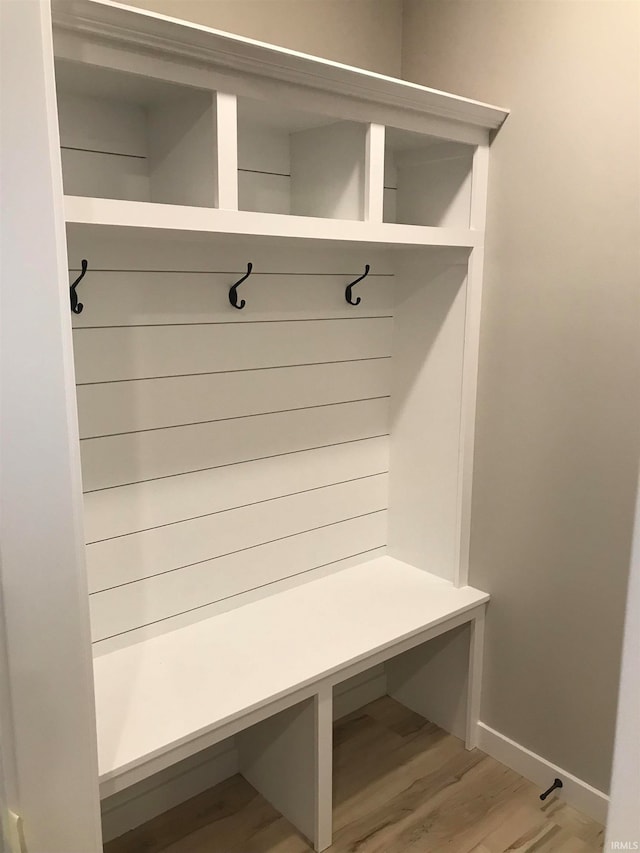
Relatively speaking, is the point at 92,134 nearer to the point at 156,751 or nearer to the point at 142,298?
the point at 142,298

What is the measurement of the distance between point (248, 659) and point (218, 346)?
2.73 feet

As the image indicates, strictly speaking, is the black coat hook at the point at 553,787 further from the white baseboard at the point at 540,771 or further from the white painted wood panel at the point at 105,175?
the white painted wood panel at the point at 105,175

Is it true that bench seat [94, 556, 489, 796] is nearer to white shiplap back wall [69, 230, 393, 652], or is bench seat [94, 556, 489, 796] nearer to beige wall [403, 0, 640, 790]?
white shiplap back wall [69, 230, 393, 652]

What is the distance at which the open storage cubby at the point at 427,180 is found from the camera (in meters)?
2.04

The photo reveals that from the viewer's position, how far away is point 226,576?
2053 millimetres

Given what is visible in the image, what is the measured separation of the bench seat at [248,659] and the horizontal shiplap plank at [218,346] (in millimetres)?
719

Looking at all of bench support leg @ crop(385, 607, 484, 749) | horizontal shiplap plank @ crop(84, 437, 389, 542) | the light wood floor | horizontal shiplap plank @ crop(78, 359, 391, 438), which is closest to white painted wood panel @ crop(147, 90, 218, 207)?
horizontal shiplap plank @ crop(78, 359, 391, 438)

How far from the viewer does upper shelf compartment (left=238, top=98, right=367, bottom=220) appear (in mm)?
1794

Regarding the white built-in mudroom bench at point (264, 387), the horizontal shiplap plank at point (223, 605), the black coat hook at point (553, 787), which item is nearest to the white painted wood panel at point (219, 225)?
the white built-in mudroom bench at point (264, 387)

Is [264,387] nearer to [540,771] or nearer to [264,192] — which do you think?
[264,192]

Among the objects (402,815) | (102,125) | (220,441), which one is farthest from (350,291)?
(402,815)

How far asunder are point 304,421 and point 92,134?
0.98m

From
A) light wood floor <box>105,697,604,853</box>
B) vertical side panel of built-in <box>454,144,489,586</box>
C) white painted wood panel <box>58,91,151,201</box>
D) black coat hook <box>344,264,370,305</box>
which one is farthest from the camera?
black coat hook <box>344,264,370,305</box>

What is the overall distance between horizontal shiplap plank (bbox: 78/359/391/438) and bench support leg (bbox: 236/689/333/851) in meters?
0.81
